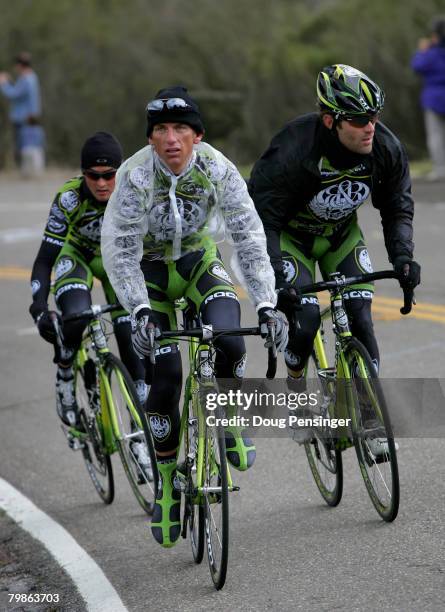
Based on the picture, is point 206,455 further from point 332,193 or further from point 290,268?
point 332,193

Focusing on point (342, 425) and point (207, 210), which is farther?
point (342, 425)

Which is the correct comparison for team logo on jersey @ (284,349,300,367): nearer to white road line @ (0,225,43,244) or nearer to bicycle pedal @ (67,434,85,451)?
bicycle pedal @ (67,434,85,451)

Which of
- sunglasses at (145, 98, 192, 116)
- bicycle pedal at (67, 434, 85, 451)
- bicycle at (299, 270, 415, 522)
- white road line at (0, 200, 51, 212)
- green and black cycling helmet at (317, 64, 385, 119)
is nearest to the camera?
sunglasses at (145, 98, 192, 116)

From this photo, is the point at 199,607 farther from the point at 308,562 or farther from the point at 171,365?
the point at 171,365

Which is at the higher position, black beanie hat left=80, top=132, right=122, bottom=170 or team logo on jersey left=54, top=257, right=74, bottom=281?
black beanie hat left=80, top=132, right=122, bottom=170

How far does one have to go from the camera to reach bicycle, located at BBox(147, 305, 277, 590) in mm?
5629

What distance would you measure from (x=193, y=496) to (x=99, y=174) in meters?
2.11

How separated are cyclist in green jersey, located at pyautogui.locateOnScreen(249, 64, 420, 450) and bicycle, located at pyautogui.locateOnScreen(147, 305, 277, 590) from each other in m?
0.59

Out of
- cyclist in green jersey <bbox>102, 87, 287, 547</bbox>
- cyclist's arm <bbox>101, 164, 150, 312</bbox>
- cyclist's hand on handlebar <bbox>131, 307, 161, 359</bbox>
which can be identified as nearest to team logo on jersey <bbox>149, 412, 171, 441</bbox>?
cyclist in green jersey <bbox>102, 87, 287, 547</bbox>

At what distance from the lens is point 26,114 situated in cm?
2417

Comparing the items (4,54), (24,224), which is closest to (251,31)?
(4,54)

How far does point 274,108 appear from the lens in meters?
23.7

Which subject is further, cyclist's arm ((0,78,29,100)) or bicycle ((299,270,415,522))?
cyclist's arm ((0,78,29,100))

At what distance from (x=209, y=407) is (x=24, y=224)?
13.9 m
